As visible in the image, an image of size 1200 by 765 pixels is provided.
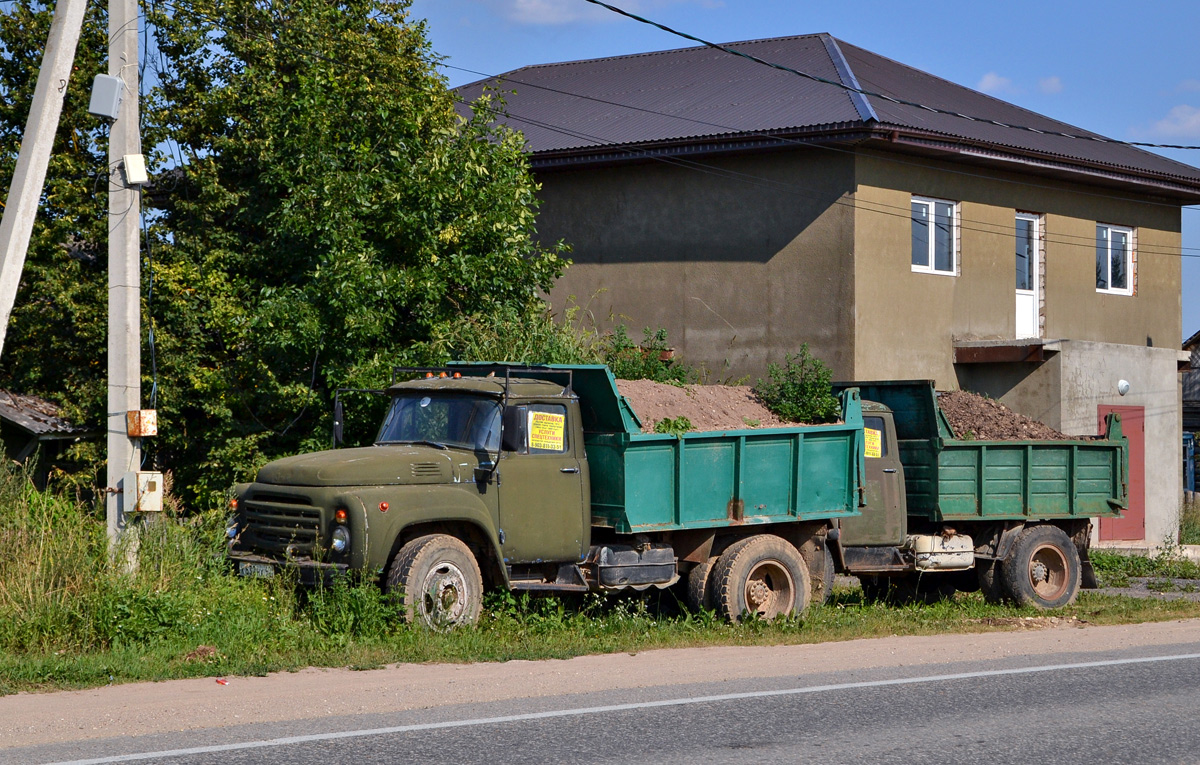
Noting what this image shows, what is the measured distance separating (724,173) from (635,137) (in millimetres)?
1794

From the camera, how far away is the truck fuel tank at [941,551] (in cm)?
1414

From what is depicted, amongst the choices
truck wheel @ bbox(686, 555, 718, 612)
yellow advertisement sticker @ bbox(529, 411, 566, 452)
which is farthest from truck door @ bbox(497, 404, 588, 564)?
truck wheel @ bbox(686, 555, 718, 612)

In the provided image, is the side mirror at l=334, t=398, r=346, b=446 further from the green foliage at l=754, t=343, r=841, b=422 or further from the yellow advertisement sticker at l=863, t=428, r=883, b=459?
the yellow advertisement sticker at l=863, t=428, r=883, b=459

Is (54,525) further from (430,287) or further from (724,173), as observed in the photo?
(724,173)

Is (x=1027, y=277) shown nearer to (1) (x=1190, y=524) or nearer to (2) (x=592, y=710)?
(1) (x=1190, y=524)

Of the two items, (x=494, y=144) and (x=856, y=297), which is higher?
(x=494, y=144)

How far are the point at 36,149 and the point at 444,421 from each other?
4.04 meters

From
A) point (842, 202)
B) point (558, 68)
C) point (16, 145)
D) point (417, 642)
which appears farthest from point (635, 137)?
point (417, 642)

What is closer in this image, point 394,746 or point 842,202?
point 394,746

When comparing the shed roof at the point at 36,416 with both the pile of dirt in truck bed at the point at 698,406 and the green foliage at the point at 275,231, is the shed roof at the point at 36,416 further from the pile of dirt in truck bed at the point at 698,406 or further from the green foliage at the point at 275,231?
the pile of dirt in truck bed at the point at 698,406

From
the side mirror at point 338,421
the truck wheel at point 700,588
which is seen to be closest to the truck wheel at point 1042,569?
the truck wheel at point 700,588

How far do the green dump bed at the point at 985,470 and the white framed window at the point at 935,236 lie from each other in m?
6.49

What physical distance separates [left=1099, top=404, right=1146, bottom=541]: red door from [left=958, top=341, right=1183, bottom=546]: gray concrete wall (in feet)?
0.43

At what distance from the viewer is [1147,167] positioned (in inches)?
973
